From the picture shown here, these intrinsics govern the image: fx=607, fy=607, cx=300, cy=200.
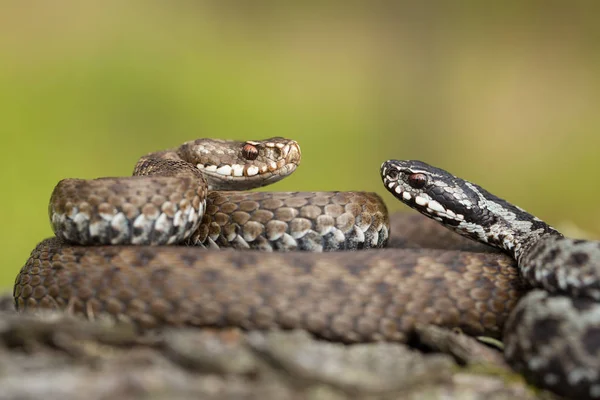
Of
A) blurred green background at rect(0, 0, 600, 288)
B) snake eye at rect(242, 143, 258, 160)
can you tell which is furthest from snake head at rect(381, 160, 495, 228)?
blurred green background at rect(0, 0, 600, 288)

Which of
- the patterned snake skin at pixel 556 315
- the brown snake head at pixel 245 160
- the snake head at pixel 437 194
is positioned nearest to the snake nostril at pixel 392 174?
the snake head at pixel 437 194

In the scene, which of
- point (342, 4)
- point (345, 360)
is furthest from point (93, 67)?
point (345, 360)

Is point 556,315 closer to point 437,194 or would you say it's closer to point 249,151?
point 437,194

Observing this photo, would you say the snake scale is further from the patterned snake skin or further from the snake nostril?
the snake nostril

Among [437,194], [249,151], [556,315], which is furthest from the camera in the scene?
[249,151]

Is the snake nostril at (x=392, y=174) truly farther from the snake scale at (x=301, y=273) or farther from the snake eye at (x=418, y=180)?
the snake scale at (x=301, y=273)

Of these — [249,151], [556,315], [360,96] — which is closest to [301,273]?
[556,315]

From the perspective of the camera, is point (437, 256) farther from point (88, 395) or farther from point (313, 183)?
point (313, 183)
